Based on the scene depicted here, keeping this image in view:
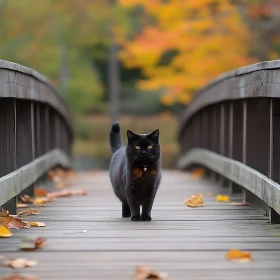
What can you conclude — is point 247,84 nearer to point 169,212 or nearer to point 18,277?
point 169,212

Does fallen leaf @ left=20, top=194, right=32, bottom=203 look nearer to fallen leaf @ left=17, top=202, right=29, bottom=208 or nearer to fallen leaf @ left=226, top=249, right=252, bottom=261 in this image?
fallen leaf @ left=17, top=202, right=29, bottom=208

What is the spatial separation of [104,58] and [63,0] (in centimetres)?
629

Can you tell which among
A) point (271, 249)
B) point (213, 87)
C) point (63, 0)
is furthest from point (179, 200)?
point (63, 0)

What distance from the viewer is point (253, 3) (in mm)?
19031

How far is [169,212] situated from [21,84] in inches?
59.8

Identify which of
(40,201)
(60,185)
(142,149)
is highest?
(142,149)

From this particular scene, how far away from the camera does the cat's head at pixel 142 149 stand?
5.50m

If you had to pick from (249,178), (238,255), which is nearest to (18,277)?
(238,255)

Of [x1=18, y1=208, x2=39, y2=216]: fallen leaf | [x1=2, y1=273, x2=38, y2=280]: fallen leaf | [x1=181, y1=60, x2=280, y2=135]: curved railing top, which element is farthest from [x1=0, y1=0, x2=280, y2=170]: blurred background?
[x1=2, y1=273, x2=38, y2=280]: fallen leaf

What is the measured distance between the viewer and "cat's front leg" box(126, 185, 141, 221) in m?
5.62

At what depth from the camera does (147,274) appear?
3.50 meters

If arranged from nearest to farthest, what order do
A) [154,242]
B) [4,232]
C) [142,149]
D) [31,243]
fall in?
[31,243] → [154,242] → [4,232] → [142,149]

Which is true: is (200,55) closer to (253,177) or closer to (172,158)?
(172,158)

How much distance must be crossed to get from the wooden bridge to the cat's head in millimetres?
446
